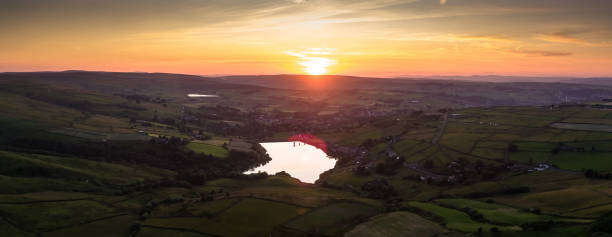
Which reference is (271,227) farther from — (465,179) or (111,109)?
(111,109)

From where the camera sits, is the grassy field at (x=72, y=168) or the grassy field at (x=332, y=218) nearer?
the grassy field at (x=332, y=218)

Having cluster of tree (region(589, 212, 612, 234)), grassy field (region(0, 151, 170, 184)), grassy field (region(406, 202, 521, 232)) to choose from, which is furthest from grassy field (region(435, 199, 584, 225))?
grassy field (region(0, 151, 170, 184))

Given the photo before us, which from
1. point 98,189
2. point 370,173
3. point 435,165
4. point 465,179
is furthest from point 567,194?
point 98,189

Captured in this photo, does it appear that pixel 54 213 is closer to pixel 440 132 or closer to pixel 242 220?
pixel 242 220

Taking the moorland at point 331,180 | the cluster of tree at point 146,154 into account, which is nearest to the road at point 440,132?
the moorland at point 331,180

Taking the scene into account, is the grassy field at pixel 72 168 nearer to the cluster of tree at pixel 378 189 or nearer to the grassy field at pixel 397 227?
the cluster of tree at pixel 378 189

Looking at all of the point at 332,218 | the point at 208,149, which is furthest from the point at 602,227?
the point at 208,149
